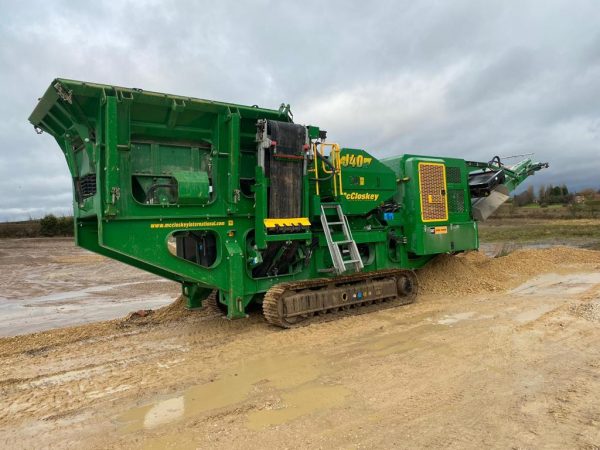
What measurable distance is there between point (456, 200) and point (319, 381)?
6.18 m

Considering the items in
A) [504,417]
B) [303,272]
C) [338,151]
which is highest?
[338,151]

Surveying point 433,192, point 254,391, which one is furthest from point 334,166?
point 254,391

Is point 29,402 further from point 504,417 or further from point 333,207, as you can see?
point 333,207

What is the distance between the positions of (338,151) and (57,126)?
4.16 m

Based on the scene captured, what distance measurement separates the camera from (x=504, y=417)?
3.59m

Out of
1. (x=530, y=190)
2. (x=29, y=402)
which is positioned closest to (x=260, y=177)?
(x=29, y=402)

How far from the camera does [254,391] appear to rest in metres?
4.30

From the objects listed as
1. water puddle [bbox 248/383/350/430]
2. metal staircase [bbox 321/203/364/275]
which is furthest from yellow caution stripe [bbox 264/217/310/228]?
water puddle [bbox 248/383/350/430]

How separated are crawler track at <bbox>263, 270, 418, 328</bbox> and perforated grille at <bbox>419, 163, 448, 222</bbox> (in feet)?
4.40

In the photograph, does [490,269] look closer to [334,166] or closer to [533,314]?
[533,314]

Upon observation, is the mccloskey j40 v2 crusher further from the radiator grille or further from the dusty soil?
the dusty soil

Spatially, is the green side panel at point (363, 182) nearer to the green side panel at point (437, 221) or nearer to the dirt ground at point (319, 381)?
the green side panel at point (437, 221)

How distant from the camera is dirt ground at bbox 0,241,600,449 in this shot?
343 centimetres

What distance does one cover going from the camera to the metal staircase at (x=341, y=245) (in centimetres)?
706
